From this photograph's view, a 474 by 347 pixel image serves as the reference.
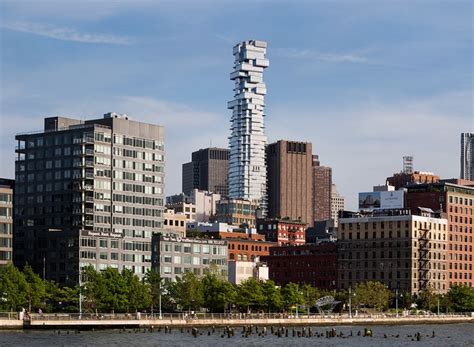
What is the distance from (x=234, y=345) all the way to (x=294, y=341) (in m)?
18.5

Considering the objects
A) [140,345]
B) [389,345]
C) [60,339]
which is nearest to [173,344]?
[140,345]

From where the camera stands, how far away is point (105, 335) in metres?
198

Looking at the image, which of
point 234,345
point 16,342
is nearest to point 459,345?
point 234,345

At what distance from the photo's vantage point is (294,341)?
650 ft

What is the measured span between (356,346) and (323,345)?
17.1 ft

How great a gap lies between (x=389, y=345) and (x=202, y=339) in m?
30.7

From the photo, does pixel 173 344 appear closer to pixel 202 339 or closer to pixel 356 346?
pixel 202 339

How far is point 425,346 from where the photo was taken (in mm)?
193625

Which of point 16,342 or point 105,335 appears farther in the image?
point 105,335

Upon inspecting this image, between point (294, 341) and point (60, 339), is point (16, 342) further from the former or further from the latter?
point (294, 341)

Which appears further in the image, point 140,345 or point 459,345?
point 459,345

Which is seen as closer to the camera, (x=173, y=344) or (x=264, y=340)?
(x=173, y=344)

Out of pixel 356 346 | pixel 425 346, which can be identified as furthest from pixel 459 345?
pixel 356 346

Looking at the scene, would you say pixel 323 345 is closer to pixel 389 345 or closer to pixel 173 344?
pixel 389 345
